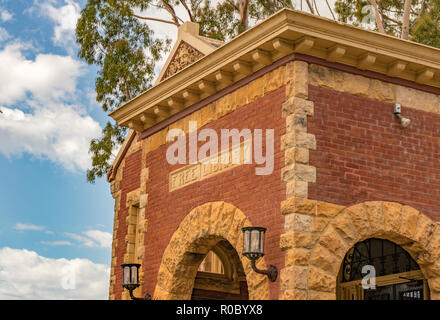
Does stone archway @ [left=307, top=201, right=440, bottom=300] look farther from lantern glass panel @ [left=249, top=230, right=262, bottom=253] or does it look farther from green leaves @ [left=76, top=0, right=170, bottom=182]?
green leaves @ [left=76, top=0, right=170, bottom=182]

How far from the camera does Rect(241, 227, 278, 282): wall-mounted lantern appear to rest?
34.1 feet

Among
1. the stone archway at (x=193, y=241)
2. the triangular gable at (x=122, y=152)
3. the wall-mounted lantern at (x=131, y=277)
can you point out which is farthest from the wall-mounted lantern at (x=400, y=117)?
the triangular gable at (x=122, y=152)

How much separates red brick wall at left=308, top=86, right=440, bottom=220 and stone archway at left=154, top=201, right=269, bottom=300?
5.44ft

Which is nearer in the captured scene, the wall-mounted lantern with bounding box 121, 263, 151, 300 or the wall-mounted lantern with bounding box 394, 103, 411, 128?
the wall-mounted lantern with bounding box 394, 103, 411, 128

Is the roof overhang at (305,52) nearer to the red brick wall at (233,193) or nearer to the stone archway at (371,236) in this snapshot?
the red brick wall at (233,193)

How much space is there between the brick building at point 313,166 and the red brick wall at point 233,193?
0.09ft

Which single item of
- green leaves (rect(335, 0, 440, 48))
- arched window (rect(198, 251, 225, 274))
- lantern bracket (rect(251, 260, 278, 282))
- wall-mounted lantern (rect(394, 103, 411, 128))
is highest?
green leaves (rect(335, 0, 440, 48))

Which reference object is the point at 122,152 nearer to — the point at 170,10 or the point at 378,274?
the point at 378,274

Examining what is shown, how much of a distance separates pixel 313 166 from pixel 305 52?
185cm

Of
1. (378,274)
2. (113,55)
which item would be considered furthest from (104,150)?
(378,274)

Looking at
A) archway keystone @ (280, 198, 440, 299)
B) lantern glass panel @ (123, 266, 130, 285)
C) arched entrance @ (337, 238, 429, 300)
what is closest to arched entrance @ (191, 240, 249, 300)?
lantern glass panel @ (123, 266, 130, 285)

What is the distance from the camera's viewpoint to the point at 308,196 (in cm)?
1048

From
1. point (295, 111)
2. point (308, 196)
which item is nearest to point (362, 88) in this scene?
point (295, 111)
